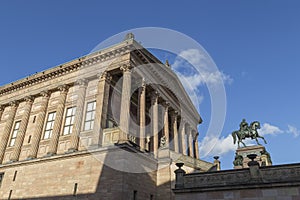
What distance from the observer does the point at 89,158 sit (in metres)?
18.8

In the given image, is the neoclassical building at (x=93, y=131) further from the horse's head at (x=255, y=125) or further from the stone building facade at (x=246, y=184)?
the horse's head at (x=255, y=125)

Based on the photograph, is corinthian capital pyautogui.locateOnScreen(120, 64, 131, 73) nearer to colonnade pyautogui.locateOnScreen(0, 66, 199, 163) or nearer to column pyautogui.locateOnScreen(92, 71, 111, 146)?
colonnade pyautogui.locateOnScreen(0, 66, 199, 163)

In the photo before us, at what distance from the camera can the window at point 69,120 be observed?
75.0ft

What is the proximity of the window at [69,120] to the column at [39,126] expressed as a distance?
2703 mm

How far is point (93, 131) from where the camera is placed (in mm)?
20406

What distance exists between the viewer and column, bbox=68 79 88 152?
20.8 metres

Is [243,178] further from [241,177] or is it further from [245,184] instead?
[245,184]

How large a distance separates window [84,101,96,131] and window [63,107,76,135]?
5.28ft

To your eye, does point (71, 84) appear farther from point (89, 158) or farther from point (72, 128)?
point (89, 158)

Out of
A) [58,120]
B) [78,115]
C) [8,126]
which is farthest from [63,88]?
[8,126]

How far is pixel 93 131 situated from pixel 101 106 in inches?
82.3

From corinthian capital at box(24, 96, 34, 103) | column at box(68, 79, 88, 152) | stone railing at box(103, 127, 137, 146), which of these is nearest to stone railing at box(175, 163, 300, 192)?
stone railing at box(103, 127, 137, 146)

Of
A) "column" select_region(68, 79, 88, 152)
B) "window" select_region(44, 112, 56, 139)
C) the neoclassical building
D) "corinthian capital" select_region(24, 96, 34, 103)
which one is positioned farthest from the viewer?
"corinthian capital" select_region(24, 96, 34, 103)

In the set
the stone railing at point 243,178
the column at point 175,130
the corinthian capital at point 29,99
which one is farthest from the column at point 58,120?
the column at point 175,130
